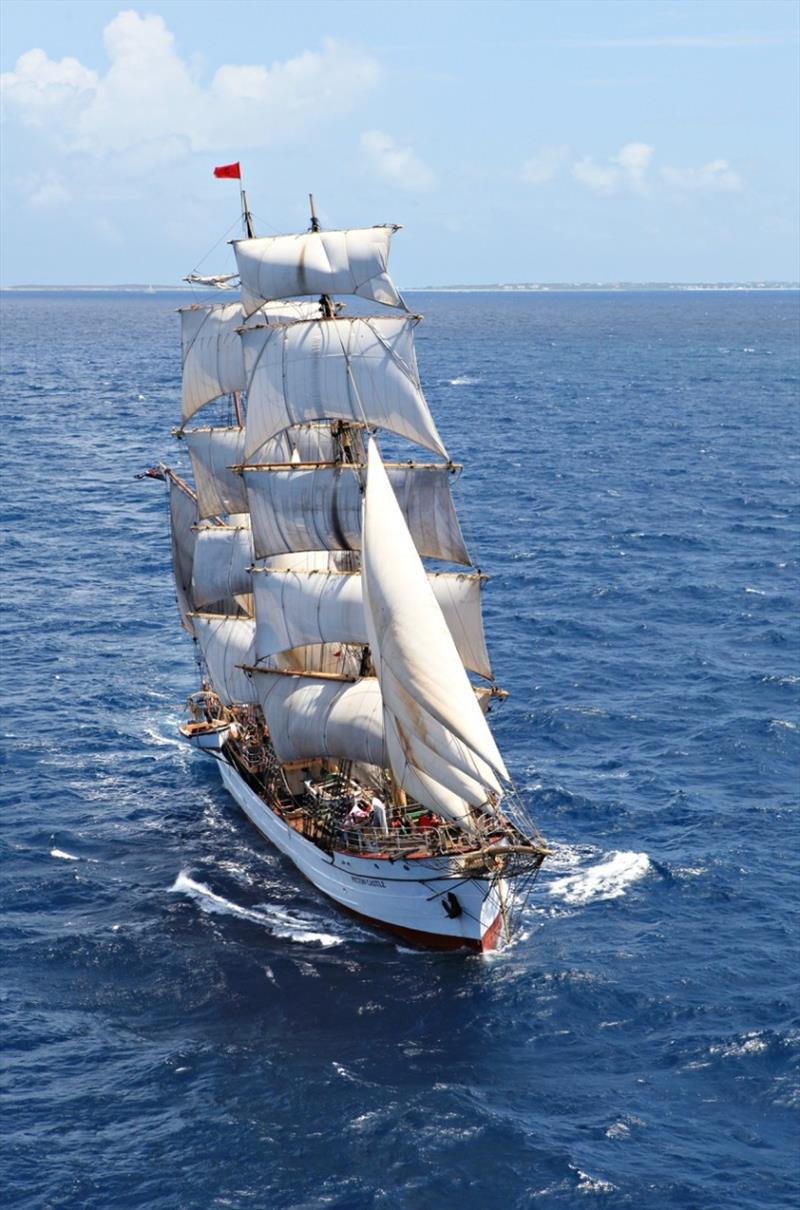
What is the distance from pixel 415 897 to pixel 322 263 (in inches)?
1006

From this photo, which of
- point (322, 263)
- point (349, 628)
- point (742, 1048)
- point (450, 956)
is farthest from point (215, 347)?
point (742, 1048)

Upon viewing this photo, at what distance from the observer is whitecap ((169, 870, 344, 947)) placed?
48784 millimetres

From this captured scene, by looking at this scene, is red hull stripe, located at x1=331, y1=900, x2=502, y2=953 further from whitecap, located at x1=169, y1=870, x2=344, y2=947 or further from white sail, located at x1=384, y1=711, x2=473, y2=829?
white sail, located at x1=384, y1=711, x2=473, y2=829

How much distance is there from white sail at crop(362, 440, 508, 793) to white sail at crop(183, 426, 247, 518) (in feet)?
57.0

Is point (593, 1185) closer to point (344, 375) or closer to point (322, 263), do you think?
point (344, 375)

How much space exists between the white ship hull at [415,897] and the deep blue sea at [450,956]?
88 cm

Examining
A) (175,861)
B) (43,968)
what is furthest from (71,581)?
(43,968)

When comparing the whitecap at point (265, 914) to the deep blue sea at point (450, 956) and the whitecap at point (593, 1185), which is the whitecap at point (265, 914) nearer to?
the deep blue sea at point (450, 956)

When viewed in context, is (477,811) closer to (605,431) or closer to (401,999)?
(401,999)

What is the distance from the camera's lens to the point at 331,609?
178ft

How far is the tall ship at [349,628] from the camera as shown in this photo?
46844 mm

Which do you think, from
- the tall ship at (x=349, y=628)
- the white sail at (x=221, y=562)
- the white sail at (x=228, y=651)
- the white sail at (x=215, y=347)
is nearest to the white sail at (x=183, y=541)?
the tall ship at (x=349, y=628)

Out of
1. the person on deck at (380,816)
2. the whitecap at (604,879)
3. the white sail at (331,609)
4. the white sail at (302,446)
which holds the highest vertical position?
the white sail at (302,446)

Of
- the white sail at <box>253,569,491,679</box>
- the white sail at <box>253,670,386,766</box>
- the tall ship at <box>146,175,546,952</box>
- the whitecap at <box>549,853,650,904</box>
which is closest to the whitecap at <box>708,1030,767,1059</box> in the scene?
the tall ship at <box>146,175,546,952</box>
